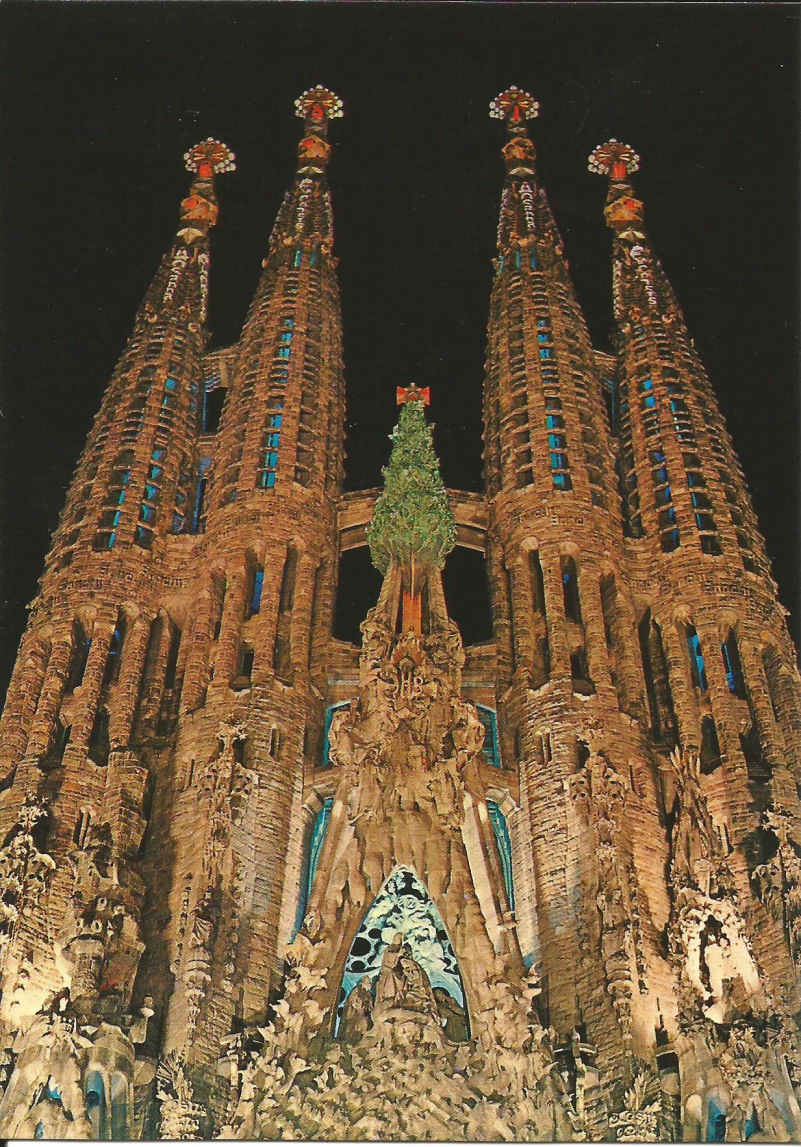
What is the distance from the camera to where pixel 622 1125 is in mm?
23672

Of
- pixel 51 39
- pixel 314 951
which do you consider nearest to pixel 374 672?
pixel 314 951

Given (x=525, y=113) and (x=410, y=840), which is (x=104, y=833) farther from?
(x=525, y=113)

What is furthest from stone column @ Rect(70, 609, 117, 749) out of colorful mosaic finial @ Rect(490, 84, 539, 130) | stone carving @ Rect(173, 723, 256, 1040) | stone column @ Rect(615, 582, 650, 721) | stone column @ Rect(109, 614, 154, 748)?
colorful mosaic finial @ Rect(490, 84, 539, 130)

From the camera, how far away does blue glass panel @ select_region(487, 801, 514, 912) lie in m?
28.6

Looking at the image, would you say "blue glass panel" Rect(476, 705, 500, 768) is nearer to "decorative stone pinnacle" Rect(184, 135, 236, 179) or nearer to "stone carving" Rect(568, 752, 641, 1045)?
"stone carving" Rect(568, 752, 641, 1045)

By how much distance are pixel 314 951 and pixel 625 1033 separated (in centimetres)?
460

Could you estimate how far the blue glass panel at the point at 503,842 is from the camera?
28.6 m

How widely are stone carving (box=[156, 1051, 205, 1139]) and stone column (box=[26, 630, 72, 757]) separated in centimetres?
663

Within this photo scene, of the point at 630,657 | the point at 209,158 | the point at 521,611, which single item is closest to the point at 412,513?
the point at 521,611

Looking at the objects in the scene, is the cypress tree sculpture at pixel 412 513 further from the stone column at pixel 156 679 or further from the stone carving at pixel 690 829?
the stone carving at pixel 690 829

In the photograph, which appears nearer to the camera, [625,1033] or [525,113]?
[625,1033]

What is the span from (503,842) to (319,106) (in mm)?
22774

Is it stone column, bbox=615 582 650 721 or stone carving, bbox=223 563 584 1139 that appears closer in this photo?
stone carving, bbox=223 563 584 1139

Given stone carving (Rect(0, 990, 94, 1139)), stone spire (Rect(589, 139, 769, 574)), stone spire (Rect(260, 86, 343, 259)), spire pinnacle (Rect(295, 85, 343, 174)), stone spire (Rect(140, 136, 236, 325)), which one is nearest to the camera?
stone carving (Rect(0, 990, 94, 1139))
